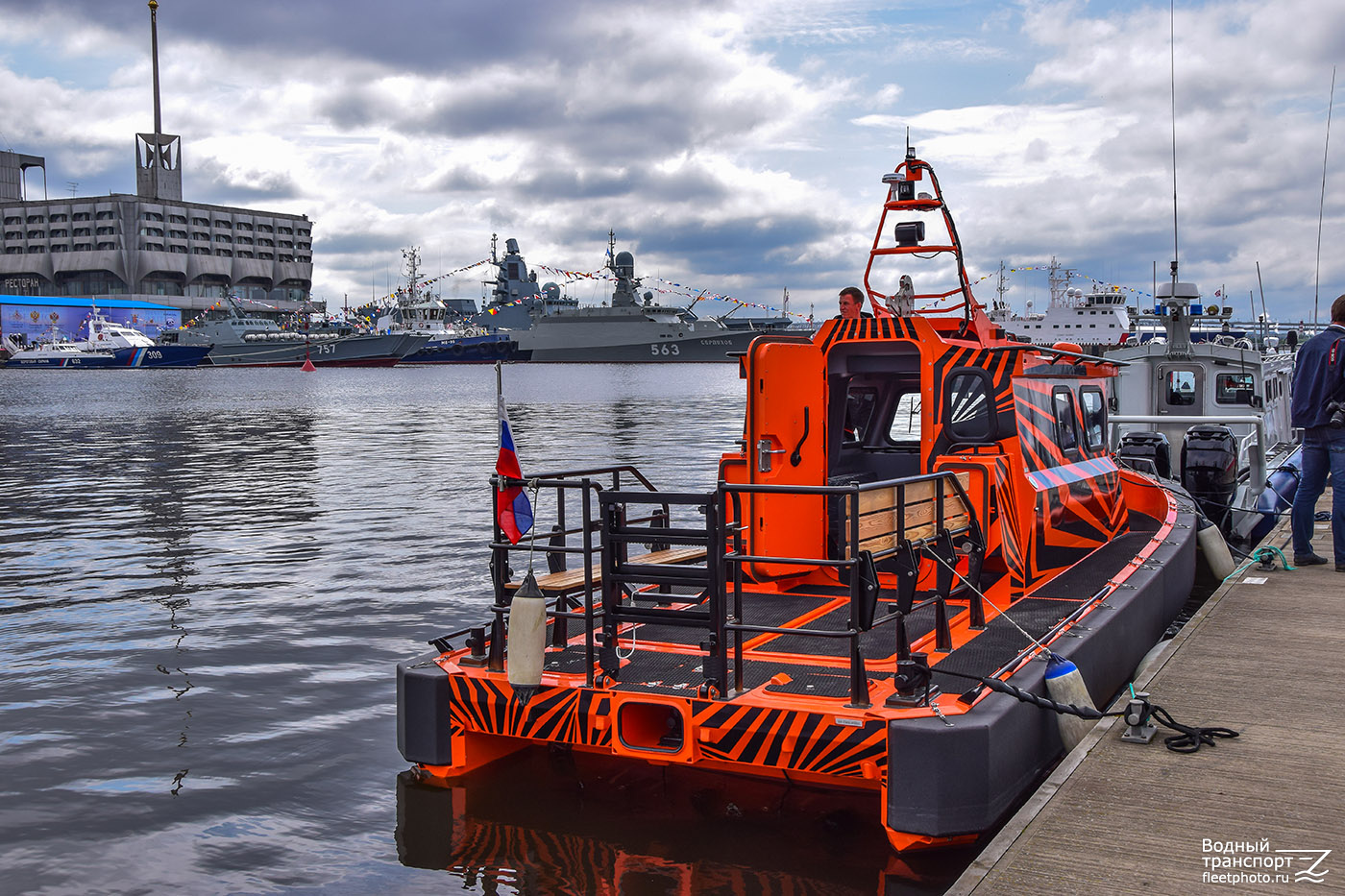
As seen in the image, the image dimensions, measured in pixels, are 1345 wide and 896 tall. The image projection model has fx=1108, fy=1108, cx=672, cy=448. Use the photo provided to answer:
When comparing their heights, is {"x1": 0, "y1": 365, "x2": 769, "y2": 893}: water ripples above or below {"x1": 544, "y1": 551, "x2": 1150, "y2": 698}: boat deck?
below

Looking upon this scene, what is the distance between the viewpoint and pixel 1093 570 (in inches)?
345

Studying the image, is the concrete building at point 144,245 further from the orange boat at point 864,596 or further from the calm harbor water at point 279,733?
the orange boat at point 864,596

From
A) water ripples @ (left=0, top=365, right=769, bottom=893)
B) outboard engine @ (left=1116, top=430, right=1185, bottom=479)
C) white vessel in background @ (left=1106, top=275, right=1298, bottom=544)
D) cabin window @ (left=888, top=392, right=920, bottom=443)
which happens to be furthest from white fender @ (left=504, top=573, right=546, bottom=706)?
outboard engine @ (left=1116, top=430, right=1185, bottom=479)

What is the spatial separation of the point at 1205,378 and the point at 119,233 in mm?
160482

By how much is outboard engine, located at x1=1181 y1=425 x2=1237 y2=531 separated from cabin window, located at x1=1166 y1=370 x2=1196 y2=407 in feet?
10.0

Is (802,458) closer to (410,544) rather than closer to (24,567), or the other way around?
(410,544)

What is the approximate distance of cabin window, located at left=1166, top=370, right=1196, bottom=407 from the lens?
1778cm

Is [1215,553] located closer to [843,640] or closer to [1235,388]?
[843,640]

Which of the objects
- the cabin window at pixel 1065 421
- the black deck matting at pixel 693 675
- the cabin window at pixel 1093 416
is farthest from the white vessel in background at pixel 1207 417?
the black deck matting at pixel 693 675

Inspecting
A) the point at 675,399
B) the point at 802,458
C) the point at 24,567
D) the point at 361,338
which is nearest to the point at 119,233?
the point at 361,338

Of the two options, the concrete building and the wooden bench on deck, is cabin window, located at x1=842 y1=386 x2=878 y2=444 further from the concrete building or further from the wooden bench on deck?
the concrete building

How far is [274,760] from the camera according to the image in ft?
24.8

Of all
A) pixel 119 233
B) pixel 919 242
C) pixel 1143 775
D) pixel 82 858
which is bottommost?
pixel 82 858

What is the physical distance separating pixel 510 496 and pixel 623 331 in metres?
134
